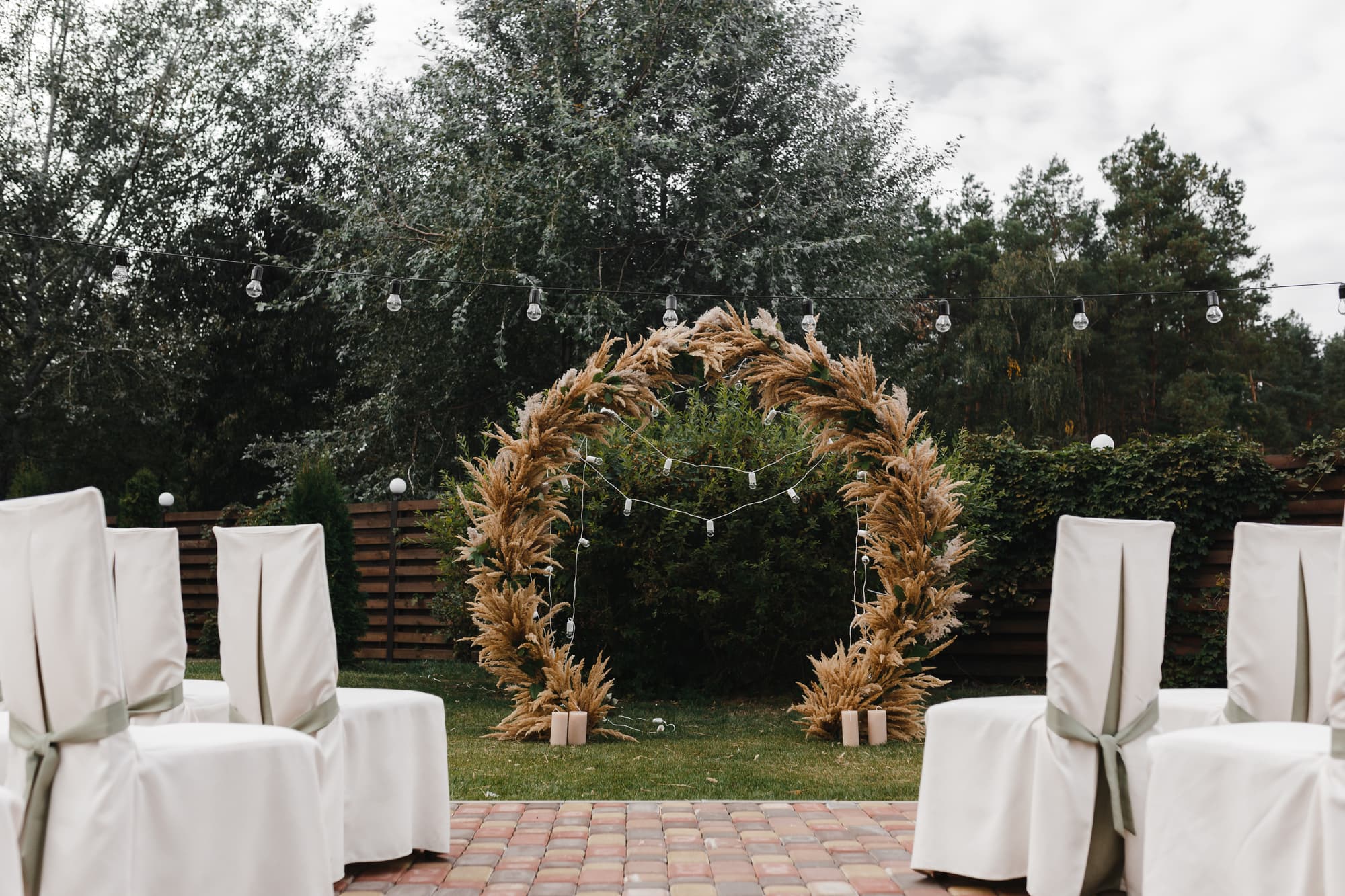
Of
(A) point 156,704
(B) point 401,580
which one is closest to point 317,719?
(A) point 156,704

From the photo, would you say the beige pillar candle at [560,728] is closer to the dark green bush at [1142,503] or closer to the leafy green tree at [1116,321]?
the dark green bush at [1142,503]

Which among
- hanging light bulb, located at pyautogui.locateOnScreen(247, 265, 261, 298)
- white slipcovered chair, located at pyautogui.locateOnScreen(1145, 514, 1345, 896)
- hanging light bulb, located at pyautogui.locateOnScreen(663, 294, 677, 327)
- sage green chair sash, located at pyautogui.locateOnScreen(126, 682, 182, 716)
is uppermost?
hanging light bulb, located at pyautogui.locateOnScreen(247, 265, 261, 298)

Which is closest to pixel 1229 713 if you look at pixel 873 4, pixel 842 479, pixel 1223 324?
pixel 842 479

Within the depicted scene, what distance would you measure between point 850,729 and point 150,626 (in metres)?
4.48

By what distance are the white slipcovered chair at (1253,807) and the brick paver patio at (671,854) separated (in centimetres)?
103

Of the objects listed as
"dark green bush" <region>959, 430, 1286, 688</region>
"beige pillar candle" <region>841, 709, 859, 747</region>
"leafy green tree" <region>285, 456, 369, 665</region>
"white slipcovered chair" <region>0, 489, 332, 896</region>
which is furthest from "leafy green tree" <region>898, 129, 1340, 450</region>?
"white slipcovered chair" <region>0, 489, 332, 896</region>

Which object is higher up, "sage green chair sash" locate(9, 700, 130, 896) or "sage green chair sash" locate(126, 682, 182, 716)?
"sage green chair sash" locate(9, 700, 130, 896)

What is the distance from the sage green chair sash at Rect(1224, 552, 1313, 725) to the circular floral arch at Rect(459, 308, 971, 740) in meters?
3.64

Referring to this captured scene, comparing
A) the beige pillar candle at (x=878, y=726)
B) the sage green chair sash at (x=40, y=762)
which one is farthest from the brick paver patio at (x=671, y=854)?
the beige pillar candle at (x=878, y=726)

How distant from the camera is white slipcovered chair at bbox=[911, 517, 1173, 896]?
11.0 ft

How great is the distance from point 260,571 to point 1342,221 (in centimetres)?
2238

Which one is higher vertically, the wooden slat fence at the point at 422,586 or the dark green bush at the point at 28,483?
the dark green bush at the point at 28,483

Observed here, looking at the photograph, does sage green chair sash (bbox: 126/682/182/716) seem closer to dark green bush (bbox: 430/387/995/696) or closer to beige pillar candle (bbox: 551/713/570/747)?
beige pillar candle (bbox: 551/713/570/747)

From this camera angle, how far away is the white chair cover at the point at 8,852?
204cm
